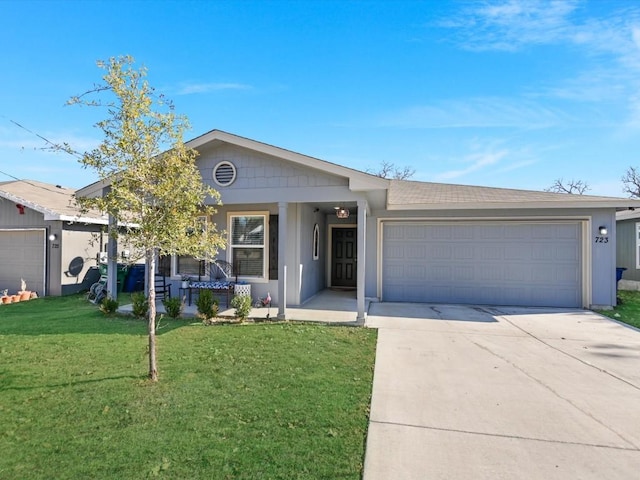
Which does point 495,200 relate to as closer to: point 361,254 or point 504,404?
point 361,254

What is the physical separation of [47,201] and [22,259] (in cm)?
211

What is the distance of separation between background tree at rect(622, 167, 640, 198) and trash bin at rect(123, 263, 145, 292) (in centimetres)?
3663

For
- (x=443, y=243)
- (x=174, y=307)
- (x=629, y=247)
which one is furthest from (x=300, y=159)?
(x=629, y=247)

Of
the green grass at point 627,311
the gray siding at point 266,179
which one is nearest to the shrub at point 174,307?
the gray siding at point 266,179

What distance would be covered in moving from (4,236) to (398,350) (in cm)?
1400

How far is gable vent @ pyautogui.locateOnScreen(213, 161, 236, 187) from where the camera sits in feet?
24.2

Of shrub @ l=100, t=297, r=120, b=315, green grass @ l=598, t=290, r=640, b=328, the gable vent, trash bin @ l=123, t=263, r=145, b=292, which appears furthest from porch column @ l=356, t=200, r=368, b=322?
trash bin @ l=123, t=263, r=145, b=292

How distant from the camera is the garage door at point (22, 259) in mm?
11305

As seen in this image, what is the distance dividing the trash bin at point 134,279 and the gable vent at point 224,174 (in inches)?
244

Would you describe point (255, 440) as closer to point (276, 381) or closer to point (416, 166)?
point (276, 381)

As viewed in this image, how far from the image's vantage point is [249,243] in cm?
875

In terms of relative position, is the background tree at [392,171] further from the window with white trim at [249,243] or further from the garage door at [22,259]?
the garage door at [22,259]

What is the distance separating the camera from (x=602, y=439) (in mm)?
2941

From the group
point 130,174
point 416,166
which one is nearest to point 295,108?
point 130,174
